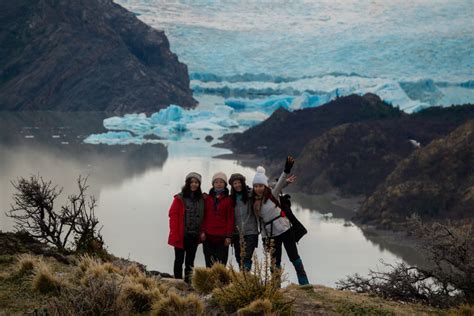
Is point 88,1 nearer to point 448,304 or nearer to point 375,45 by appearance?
point 375,45

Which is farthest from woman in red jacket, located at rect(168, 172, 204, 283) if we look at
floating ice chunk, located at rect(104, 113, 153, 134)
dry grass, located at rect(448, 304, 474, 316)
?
Result: floating ice chunk, located at rect(104, 113, 153, 134)

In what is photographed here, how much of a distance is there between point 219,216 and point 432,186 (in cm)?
3998

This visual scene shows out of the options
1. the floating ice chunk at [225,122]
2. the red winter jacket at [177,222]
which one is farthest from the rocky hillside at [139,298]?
the floating ice chunk at [225,122]

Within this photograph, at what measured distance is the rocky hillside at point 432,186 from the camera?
44.0 metres

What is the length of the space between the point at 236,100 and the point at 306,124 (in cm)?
2161

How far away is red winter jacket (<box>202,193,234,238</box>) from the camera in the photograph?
8.20 m

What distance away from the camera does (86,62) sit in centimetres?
13412

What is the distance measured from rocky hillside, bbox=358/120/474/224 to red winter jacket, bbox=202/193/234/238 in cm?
3510

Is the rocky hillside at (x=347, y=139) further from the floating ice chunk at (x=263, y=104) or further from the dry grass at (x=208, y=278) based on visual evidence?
the dry grass at (x=208, y=278)

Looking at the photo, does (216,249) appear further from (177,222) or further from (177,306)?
(177,306)

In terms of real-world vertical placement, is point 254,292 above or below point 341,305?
above

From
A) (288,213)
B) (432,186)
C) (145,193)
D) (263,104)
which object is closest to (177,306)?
(288,213)

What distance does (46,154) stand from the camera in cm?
6159

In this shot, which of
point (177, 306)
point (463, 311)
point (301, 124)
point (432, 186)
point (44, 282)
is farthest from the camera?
point (301, 124)
